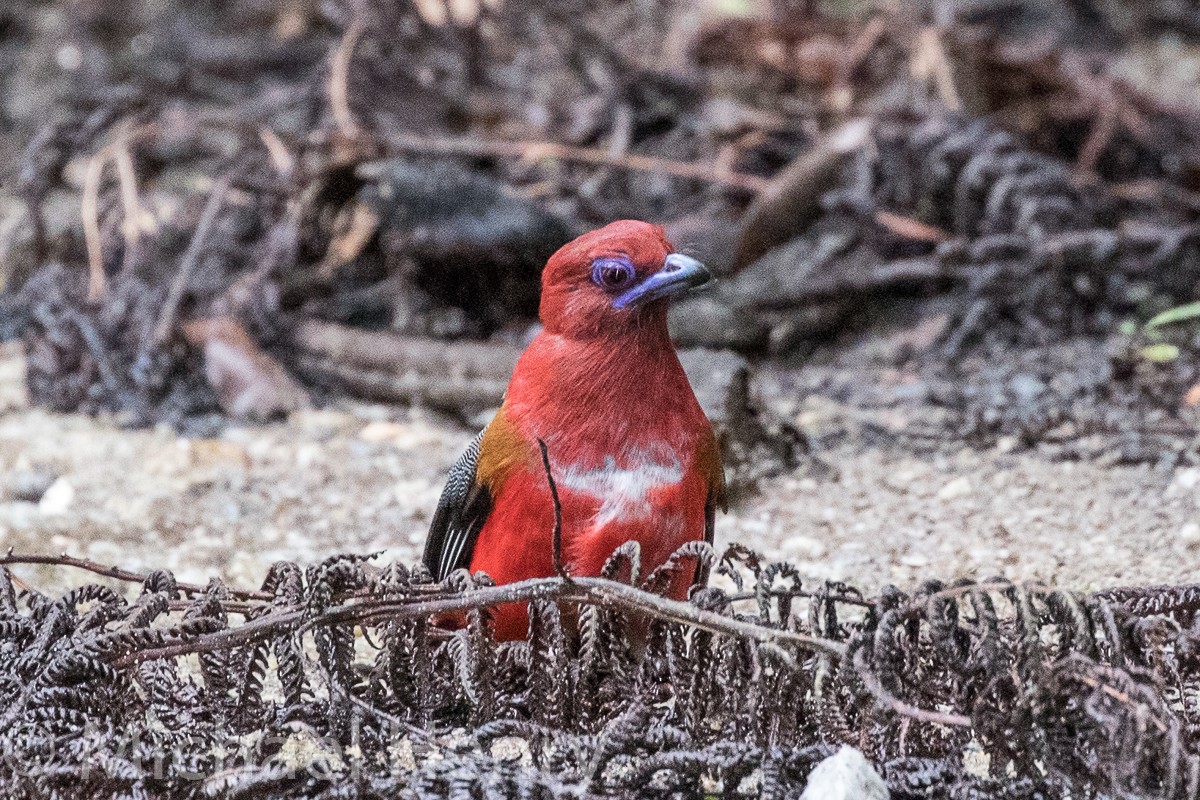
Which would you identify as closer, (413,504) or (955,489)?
(955,489)

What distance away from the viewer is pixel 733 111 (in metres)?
7.15

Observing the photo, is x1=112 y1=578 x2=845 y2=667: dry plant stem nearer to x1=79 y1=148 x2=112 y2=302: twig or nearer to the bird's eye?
the bird's eye

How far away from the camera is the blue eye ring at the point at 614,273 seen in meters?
3.02

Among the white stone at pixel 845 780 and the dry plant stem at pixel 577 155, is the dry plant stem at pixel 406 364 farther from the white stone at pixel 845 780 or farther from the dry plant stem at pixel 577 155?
the white stone at pixel 845 780

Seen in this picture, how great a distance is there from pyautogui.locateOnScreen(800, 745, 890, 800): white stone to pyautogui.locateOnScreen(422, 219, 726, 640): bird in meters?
0.74

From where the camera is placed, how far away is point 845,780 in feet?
7.12

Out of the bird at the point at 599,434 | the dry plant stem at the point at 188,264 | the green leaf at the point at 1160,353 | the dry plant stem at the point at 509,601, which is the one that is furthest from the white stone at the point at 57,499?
the green leaf at the point at 1160,353

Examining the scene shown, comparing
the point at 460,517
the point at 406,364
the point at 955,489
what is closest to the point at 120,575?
the point at 460,517

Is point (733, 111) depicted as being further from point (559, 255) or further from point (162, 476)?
point (559, 255)

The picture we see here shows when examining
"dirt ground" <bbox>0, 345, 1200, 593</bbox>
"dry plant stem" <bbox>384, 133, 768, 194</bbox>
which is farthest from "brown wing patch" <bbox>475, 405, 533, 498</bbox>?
"dry plant stem" <bbox>384, 133, 768, 194</bbox>

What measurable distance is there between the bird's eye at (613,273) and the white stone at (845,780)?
117cm

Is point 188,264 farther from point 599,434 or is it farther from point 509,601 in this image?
point 509,601

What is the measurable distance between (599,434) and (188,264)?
336 centimetres

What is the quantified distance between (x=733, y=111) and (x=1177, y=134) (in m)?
2.21
